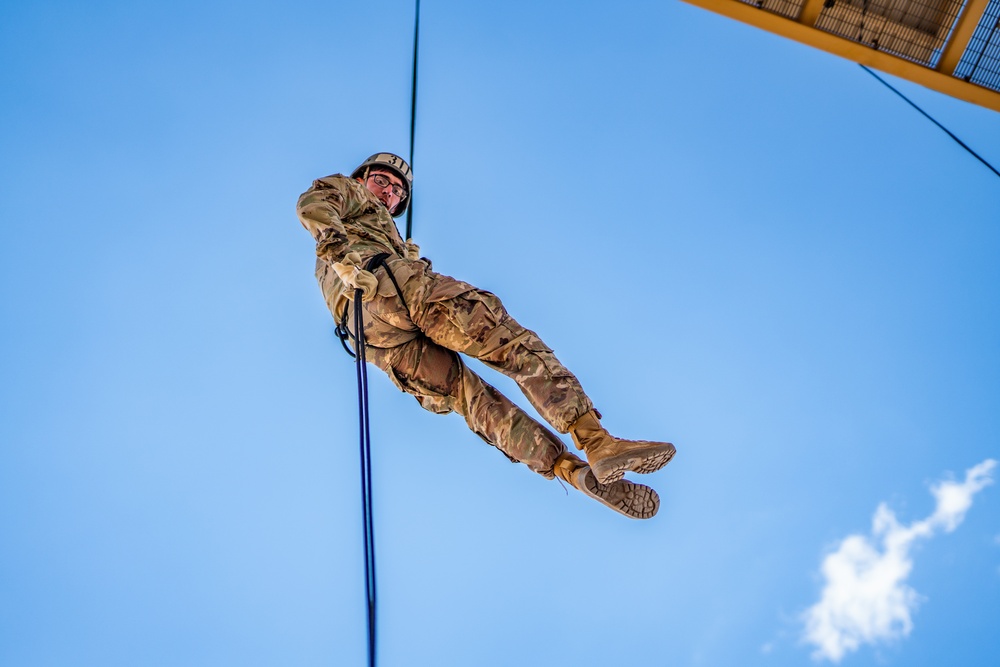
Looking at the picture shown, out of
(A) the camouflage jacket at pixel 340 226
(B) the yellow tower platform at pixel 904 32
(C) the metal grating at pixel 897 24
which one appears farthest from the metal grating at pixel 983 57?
(A) the camouflage jacket at pixel 340 226

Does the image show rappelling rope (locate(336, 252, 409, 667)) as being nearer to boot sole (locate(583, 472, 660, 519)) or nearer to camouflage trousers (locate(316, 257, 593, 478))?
camouflage trousers (locate(316, 257, 593, 478))

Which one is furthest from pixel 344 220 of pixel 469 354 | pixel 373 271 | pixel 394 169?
pixel 469 354

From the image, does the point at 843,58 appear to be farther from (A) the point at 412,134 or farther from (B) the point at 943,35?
(A) the point at 412,134

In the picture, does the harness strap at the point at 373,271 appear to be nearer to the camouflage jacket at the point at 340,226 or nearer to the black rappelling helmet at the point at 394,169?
the camouflage jacket at the point at 340,226

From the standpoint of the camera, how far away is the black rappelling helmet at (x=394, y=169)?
6023mm

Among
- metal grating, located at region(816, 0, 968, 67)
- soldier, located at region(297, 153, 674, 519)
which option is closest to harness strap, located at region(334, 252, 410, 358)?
soldier, located at region(297, 153, 674, 519)

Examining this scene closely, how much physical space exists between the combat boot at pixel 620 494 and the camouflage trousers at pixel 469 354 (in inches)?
11.0

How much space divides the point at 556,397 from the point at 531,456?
555 mm

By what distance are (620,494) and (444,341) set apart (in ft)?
4.46

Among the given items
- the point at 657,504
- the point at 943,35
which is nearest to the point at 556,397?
the point at 657,504

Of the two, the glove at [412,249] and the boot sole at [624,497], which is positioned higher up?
the glove at [412,249]

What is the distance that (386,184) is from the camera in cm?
595

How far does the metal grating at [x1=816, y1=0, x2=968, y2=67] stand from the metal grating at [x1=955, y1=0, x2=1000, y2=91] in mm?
198

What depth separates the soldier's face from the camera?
19.4 feet
